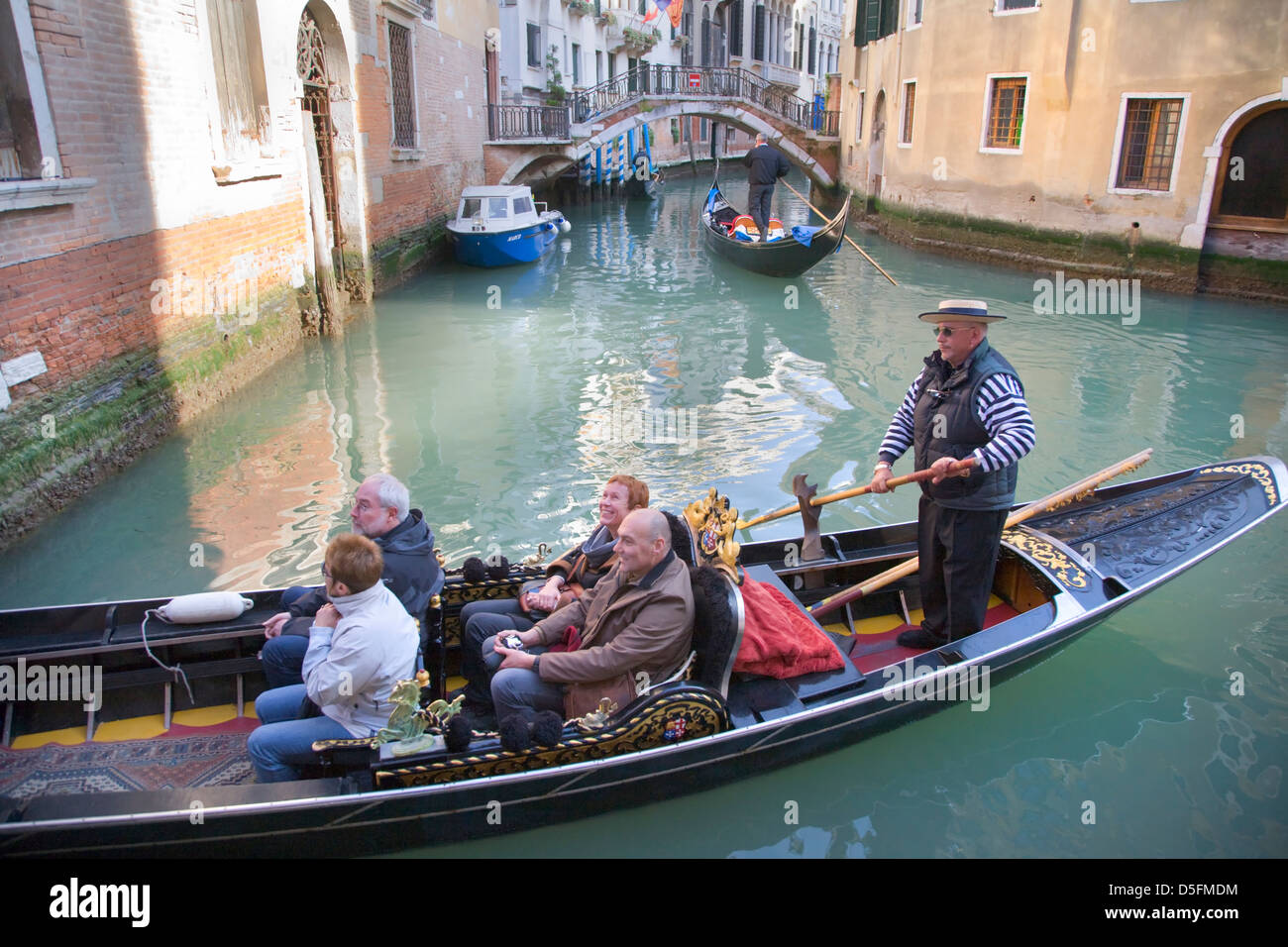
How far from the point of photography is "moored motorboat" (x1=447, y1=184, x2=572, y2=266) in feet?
36.7

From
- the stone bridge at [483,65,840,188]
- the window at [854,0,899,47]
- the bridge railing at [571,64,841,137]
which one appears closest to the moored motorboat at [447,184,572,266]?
A: the stone bridge at [483,65,840,188]

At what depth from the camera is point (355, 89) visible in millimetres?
8758

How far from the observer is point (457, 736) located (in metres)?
2.20

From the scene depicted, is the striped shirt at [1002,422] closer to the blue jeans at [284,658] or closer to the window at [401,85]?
the blue jeans at [284,658]

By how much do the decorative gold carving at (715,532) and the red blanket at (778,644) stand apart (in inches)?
4.4

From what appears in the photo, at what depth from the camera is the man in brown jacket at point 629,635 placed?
2.31 m

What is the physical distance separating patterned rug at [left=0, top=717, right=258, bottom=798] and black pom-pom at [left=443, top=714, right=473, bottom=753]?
65cm

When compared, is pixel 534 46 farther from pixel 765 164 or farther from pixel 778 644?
pixel 778 644

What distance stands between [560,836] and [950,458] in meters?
1.52

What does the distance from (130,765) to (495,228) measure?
9.45 metres

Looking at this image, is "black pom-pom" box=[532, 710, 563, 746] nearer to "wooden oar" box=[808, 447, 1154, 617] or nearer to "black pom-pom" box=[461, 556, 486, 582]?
"black pom-pom" box=[461, 556, 486, 582]

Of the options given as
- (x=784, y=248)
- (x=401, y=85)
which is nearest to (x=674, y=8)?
(x=401, y=85)

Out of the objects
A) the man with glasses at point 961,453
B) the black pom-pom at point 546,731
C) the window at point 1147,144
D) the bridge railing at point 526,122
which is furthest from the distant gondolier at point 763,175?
the black pom-pom at point 546,731
